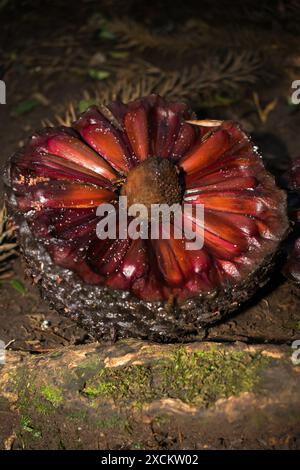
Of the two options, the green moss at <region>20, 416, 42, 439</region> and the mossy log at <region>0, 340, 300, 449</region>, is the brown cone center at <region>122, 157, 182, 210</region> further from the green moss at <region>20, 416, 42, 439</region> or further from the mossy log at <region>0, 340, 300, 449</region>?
the green moss at <region>20, 416, 42, 439</region>

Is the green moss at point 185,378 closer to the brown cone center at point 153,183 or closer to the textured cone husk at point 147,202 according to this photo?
the textured cone husk at point 147,202

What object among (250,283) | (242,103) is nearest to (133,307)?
(250,283)

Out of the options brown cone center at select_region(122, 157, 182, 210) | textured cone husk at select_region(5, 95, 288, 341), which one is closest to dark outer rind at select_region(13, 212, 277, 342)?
textured cone husk at select_region(5, 95, 288, 341)

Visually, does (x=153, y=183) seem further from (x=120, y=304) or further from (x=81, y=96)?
(x=81, y=96)

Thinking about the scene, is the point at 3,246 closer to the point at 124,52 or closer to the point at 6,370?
the point at 6,370

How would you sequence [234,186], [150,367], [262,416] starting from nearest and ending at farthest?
[262,416] < [150,367] < [234,186]

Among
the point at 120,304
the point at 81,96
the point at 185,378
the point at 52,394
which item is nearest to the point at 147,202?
the point at 120,304
